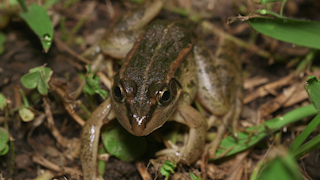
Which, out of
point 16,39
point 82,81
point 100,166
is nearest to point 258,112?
point 100,166

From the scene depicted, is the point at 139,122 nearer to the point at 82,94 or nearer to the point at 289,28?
the point at 82,94

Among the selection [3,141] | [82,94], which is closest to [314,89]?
[82,94]

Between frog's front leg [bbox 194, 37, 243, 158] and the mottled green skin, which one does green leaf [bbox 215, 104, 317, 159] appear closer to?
frog's front leg [bbox 194, 37, 243, 158]

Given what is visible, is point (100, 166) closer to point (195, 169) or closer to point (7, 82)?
point (195, 169)

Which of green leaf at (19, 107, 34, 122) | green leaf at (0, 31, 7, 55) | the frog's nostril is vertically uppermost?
the frog's nostril

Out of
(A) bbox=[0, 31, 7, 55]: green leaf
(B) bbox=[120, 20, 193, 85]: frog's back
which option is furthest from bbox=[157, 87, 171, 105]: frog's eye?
(A) bbox=[0, 31, 7, 55]: green leaf

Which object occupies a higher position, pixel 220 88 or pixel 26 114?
pixel 220 88

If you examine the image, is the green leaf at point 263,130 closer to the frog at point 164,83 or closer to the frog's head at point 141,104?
the frog at point 164,83
